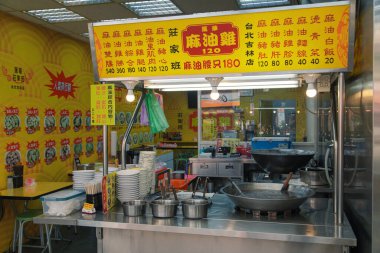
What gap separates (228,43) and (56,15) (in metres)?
3.55

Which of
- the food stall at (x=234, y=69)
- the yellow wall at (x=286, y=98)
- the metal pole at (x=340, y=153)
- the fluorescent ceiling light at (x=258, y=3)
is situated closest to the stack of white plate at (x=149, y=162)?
the food stall at (x=234, y=69)

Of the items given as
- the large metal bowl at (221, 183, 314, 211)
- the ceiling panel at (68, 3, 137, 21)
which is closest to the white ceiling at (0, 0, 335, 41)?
the ceiling panel at (68, 3, 137, 21)

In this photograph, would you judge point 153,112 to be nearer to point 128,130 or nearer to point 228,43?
point 128,130

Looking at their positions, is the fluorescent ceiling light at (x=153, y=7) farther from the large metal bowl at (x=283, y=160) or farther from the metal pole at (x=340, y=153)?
the metal pole at (x=340, y=153)

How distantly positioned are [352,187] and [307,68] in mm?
943

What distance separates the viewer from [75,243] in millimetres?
5277

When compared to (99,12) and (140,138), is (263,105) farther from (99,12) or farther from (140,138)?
(99,12)

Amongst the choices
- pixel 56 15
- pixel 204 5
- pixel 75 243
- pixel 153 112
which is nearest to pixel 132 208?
pixel 153 112

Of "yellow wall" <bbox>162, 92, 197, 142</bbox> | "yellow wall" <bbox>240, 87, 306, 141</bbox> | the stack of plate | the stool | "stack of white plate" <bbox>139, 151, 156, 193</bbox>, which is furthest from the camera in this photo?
"yellow wall" <bbox>162, 92, 197, 142</bbox>

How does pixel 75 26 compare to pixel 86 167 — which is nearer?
pixel 75 26

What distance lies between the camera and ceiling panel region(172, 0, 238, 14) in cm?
444

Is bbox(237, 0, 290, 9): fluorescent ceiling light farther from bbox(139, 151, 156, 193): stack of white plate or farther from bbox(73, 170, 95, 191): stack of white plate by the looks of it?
bbox(73, 170, 95, 191): stack of white plate

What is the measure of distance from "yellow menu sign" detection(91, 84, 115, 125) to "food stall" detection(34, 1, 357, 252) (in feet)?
0.37

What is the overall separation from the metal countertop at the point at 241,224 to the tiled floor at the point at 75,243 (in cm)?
262
